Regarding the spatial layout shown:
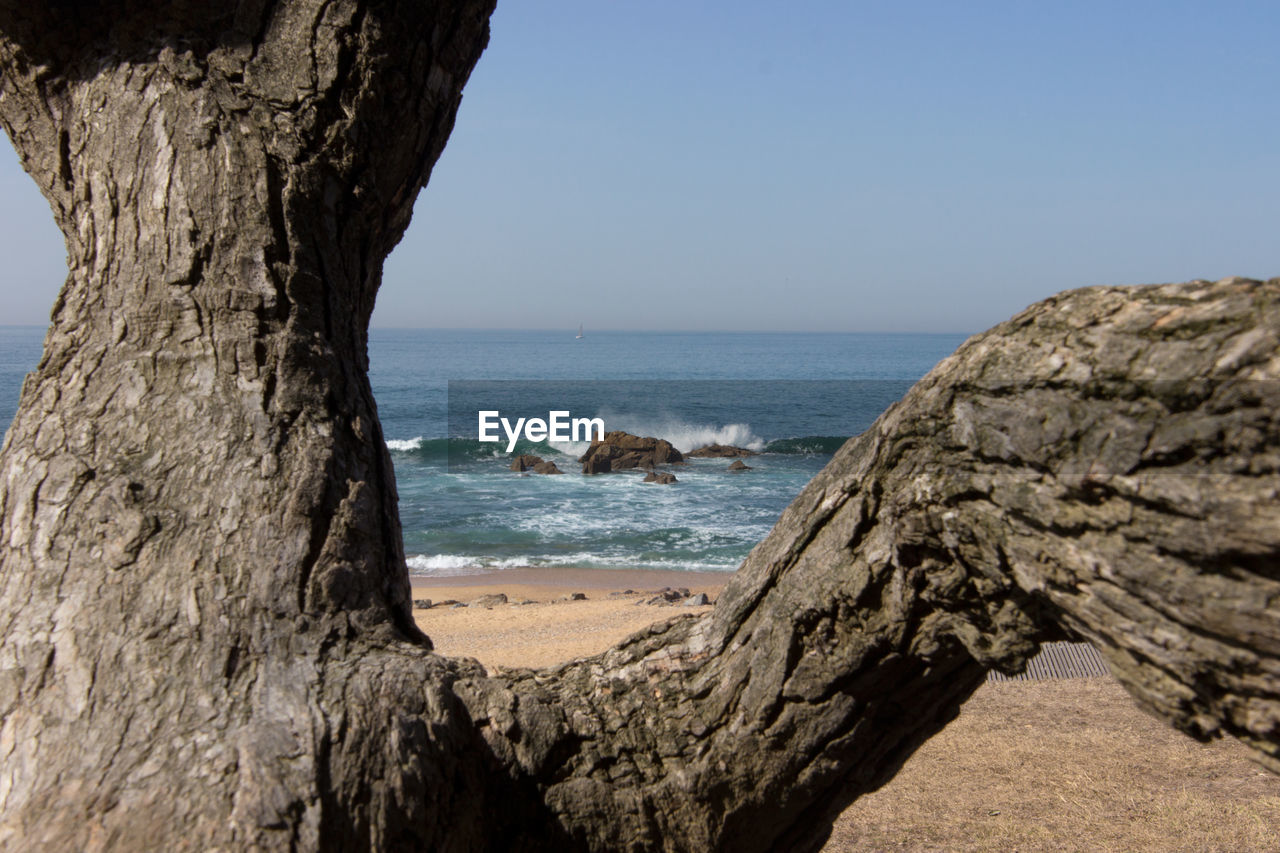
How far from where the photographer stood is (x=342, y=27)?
2.29m

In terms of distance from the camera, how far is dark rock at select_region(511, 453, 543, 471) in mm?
33281

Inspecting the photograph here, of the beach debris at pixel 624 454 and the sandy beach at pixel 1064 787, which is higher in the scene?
the sandy beach at pixel 1064 787

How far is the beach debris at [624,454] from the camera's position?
32.4 m

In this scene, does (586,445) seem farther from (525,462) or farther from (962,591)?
(962,591)

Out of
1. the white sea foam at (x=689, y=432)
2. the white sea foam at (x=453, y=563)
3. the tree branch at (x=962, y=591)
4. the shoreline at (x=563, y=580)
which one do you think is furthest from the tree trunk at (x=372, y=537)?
the white sea foam at (x=689, y=432)

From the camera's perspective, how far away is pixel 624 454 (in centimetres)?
3341

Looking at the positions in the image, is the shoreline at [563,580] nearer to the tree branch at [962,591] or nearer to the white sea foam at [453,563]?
the white sea foam at [453,563]

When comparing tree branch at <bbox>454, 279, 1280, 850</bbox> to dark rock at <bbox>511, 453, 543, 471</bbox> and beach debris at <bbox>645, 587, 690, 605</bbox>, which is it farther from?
dark rock at <bbox>511, 453, 543, 471</bbox>

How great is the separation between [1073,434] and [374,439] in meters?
1.68

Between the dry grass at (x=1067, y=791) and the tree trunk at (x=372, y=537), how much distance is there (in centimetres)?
344

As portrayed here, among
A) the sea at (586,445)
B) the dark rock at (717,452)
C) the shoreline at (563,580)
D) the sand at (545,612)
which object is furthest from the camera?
the dark rock at (717,452)

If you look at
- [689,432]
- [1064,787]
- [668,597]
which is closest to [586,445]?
[689,432]

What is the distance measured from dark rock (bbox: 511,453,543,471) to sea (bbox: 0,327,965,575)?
2.56 feet

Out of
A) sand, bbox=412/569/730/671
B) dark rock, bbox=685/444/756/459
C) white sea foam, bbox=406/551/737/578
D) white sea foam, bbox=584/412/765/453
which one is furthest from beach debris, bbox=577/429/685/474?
sand, bbox=412/569/730/671
